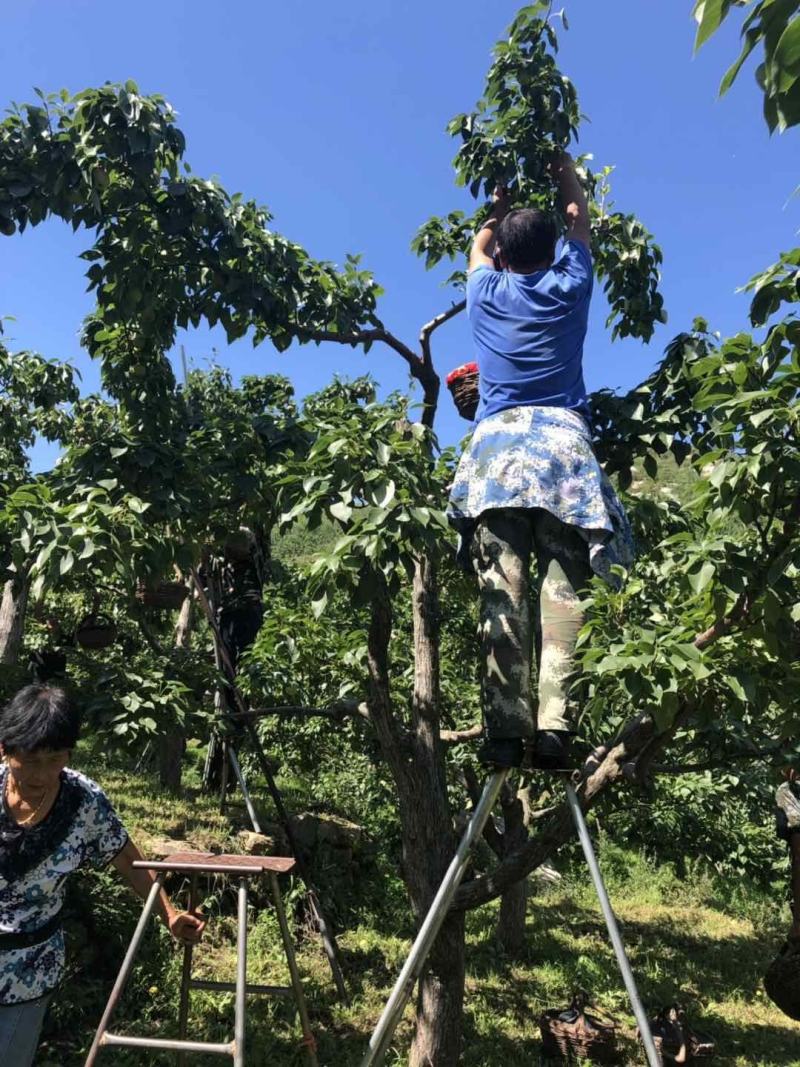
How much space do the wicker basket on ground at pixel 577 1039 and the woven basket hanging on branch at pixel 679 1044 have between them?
26 cm

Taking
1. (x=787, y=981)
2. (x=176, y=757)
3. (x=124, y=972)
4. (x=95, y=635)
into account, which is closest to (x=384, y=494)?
(x=124, y=972)

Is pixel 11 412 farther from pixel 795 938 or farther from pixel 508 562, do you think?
pixel 795 938

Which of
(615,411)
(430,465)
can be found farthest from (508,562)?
(615,411)

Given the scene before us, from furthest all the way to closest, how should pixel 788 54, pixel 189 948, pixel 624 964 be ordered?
pixel 189 948 < pixel 624 964 < pixel 788 54

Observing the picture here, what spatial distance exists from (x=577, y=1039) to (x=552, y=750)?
2984mm

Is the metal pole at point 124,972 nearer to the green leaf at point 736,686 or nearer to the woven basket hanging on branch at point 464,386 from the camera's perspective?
the green leaf at point 736,686

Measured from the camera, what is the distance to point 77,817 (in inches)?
84.6

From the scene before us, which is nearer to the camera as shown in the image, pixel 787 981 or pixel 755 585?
pixel 755 585

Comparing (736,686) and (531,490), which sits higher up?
(531,490)

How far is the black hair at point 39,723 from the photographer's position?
6.59 feet

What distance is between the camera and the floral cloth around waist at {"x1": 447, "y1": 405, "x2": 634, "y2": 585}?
8.16 ft

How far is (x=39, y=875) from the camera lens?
2.01m

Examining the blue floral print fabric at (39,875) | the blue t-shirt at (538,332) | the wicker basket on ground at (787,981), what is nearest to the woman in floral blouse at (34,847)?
the blue floral print fabric at (39,875)

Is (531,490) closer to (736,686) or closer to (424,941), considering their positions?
(736,686)
